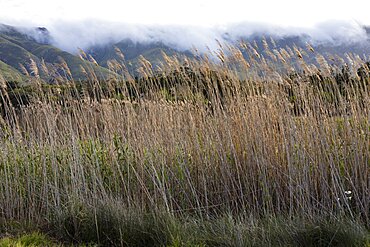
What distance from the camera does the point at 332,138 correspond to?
4.14m

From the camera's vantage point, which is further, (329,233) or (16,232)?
(16,232)

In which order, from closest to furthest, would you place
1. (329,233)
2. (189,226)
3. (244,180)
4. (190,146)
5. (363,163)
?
(329,233) < (189,226) < (363,163) < (244,180) < (190,146)

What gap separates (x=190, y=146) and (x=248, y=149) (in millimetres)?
692

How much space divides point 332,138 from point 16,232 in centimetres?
334

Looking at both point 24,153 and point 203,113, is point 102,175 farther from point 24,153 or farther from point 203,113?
point 203,113

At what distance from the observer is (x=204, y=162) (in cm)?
439

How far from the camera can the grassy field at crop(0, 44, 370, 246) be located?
376cm

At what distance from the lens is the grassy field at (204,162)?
3.76 metres

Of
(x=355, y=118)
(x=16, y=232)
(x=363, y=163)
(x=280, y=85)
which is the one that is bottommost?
(x=16, y=232)

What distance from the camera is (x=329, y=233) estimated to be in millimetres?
3275

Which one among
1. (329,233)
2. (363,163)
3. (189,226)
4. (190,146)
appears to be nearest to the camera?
(329,233)

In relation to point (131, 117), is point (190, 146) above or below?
below

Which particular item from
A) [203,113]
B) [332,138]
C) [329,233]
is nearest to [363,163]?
[332,138]

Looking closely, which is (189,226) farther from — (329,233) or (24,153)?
(24,153)
